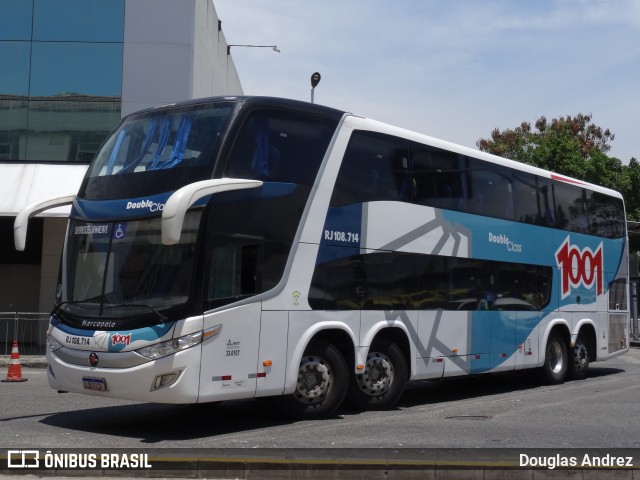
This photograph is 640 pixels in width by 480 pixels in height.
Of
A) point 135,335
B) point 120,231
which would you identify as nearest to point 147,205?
point 120,231

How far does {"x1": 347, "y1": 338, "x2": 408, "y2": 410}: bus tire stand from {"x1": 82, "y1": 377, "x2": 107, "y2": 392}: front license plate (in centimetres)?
383

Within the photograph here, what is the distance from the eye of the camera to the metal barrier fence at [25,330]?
22.2 m

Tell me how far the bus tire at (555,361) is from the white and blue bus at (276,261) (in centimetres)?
219

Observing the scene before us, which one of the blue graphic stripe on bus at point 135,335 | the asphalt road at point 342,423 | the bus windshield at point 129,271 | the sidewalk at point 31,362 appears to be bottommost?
the sidewalk at point 31,362

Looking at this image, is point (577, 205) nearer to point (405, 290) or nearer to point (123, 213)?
point (405, 290)

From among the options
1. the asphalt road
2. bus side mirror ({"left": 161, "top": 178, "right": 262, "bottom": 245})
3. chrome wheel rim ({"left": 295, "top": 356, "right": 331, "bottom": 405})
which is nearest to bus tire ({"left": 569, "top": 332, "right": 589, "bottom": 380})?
the asphalt road

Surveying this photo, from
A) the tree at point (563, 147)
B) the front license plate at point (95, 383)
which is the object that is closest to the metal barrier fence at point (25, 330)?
the front license plate at point (95, 383)

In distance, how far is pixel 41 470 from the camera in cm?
808

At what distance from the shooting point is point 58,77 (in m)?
23.5

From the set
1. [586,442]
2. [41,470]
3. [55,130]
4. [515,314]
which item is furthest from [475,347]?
[55,130]

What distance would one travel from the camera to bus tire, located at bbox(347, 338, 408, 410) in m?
12.8

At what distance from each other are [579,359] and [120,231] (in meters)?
11.5

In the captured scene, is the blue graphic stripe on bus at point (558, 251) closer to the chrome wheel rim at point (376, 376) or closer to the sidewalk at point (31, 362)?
the chrome wheel rim at point (376, 376)

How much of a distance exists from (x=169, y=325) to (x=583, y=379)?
1177 cm
